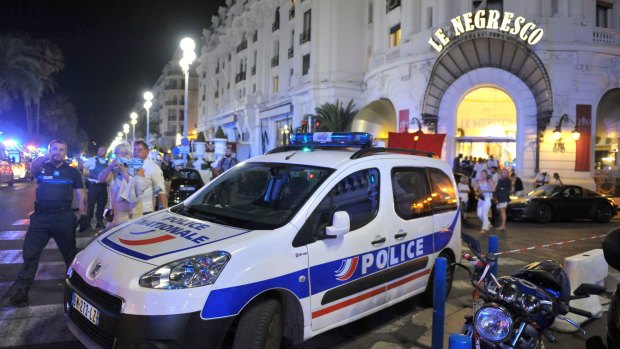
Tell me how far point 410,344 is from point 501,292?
1.80 m

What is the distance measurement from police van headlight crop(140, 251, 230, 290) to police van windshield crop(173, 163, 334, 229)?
56 cm

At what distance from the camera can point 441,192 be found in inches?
219

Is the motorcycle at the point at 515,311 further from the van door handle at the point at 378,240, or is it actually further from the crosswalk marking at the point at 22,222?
the crosswalk marking at the point at 22,222

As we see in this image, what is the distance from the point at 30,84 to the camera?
33906 mm

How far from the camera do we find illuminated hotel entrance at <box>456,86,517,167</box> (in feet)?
77.9

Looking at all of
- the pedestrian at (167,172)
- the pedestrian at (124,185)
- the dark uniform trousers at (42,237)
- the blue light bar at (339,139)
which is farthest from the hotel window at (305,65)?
the dark uniform trousers at (42,237)

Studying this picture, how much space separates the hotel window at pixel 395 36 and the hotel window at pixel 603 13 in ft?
31.7

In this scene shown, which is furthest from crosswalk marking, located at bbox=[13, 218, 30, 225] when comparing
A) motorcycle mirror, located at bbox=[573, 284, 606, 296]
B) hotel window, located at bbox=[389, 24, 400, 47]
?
hotel window, located at bbox=[389, 24, 400, 47]

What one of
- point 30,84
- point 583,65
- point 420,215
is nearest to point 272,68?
point 30,84

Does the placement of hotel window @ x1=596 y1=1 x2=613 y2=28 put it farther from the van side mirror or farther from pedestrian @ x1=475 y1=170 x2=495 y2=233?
the van side mirror

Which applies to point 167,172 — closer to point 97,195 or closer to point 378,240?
point 97,195

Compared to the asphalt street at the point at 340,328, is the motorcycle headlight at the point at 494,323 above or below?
above

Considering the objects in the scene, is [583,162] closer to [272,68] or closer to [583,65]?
[583,65]

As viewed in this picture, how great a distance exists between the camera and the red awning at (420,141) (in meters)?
17.5
